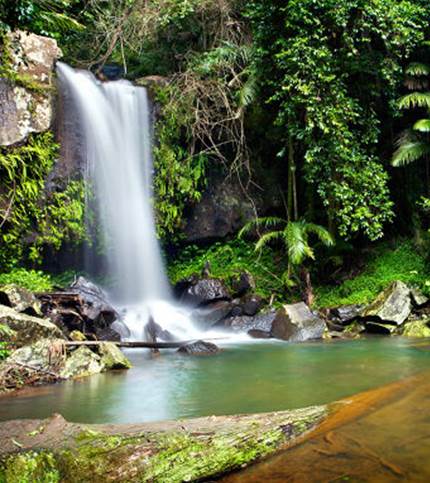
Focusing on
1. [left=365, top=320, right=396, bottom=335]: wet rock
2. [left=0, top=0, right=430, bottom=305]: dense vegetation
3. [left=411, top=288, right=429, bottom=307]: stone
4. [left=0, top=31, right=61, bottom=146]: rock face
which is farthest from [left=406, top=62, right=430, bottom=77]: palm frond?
[left=0, top=31, right=61, bottom=146]: rock face

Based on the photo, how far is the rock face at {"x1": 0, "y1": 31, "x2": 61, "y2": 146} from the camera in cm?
Answer: 963

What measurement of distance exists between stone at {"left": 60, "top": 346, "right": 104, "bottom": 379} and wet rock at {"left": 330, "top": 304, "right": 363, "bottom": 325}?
5500mm

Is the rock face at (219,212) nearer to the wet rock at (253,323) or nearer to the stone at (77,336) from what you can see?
the wet rock at (253,323)

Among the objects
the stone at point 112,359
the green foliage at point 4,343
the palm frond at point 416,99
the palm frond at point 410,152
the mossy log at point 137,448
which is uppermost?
the palm frond at point 416,99

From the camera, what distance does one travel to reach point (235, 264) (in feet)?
41.8

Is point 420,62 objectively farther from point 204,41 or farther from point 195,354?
point 195,354

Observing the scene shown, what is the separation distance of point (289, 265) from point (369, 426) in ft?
26.1

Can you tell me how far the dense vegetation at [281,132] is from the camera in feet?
34.6

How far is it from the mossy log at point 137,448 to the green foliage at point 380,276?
778cm

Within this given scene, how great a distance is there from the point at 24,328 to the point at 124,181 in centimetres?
603

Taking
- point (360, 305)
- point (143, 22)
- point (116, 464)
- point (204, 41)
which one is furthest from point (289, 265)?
point (116, 464)

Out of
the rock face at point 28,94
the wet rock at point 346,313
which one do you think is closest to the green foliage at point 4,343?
the rock face at point 28,94

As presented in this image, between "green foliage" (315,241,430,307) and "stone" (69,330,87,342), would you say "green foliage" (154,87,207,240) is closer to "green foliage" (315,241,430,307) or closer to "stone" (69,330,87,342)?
"green foliage" (315,241,430,307)

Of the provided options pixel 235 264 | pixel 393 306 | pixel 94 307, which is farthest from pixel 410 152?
pixel 94 307
